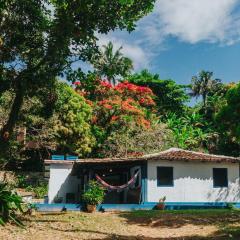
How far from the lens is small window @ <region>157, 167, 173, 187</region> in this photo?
25.5 m

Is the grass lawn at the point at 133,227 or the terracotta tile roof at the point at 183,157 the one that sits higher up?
the terracotta tile roof at the point at 183,157

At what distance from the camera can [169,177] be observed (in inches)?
1008

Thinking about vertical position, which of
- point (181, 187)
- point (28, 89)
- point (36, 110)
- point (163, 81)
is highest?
point (163, 81)

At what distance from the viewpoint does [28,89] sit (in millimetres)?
14945

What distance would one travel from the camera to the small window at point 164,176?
83.5 feet

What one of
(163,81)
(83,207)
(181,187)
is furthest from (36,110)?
(163,81)

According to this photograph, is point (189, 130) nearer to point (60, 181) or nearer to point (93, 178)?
point (93, 178)

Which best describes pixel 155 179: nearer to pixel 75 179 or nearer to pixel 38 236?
pixel 75 179

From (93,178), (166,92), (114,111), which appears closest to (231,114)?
(93,178)

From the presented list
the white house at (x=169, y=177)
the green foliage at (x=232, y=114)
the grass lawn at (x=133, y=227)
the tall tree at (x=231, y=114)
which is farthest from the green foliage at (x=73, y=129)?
the green foliage at (x=232, y=114)

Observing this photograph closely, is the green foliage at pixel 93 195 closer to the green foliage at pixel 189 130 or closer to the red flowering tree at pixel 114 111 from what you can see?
the red flowering tree at pixel 114 111

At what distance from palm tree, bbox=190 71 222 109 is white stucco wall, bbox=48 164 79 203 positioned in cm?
3339

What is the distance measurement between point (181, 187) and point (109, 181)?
5795 millimetres

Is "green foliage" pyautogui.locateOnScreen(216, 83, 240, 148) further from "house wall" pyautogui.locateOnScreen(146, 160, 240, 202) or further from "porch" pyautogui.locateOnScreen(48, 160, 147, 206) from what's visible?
"porch" pyautogui.locateOnScreen(48, 160, 147, 206)
